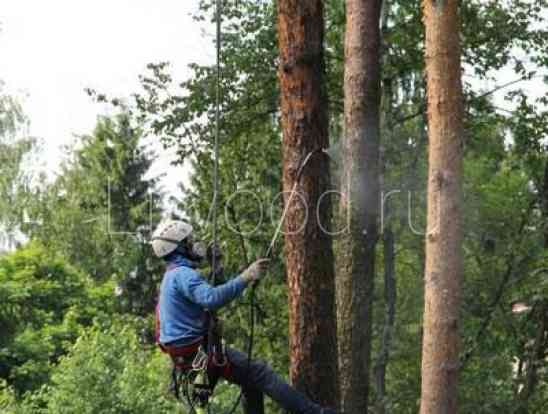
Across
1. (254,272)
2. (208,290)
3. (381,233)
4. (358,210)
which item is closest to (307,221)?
(254,272)

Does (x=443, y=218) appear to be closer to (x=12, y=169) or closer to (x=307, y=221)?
(x=307, y=221)

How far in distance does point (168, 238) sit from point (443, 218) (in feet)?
6.26

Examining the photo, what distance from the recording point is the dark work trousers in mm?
7430

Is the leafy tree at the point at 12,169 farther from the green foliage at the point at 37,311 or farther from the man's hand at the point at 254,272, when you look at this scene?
the man's hand at the point at 254,272

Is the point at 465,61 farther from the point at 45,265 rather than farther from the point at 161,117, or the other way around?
the point at 45,265

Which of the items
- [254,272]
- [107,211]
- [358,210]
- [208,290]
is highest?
[107,211]

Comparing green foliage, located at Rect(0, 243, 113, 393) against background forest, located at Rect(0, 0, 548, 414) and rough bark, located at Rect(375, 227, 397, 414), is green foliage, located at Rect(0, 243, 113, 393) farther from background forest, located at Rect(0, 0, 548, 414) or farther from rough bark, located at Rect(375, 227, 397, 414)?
rough bark, located at Rect(375, 227, 397, 414)

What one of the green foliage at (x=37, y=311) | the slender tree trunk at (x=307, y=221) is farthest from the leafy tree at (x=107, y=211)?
the slender tree trunk at (x=307, y=221)

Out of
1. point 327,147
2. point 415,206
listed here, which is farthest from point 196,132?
point 327,147

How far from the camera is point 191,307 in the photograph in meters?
7.30

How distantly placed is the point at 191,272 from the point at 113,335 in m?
7.97

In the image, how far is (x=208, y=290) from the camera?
22.8ft

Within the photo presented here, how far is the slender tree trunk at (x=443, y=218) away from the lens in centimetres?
771

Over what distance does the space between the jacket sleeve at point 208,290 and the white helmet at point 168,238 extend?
0.72 ft
